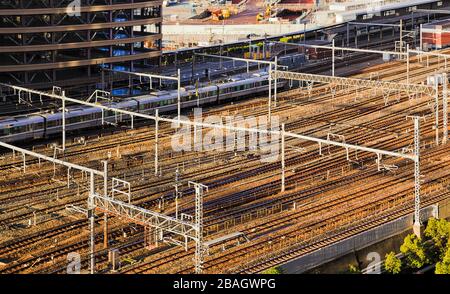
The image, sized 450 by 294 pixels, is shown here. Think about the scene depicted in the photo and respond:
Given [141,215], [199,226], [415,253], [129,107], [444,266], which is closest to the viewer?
[199,226]

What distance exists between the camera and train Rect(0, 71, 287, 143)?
4781 centimetres

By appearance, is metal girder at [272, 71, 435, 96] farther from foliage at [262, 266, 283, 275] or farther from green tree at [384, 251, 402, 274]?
foliage at [262, 266, 283, 275]

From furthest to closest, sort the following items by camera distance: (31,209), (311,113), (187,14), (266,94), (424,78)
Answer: (187,14), (424,78), (266,94), (311,113), (31,209)

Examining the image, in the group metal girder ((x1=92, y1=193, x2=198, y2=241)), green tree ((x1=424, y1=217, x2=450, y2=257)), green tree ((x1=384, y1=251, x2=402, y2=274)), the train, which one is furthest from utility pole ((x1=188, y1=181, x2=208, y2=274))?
the train

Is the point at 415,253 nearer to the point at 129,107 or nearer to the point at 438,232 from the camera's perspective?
the point at 438,232

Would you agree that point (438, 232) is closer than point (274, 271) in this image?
No

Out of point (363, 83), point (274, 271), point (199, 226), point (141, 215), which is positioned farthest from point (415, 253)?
point (363, 83)

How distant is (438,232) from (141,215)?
9.09 metres

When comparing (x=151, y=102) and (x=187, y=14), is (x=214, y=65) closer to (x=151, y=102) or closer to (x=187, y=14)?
(x=151, y=102)

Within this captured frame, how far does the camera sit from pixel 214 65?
216ft

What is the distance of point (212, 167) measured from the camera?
45688mm

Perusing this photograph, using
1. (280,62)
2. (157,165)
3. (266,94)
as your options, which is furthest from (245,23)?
(157,165)
